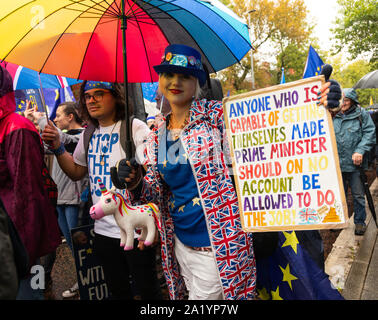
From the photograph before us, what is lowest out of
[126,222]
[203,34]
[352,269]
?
[352,269]

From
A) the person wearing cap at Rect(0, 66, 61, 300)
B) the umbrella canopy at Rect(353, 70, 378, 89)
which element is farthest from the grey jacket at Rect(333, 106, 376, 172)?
the person wearing cap at Rect(0, 66, 61, 300)

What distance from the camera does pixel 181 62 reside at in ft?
5.44

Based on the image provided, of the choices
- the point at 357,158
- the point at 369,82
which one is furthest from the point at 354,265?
the point at 369,82

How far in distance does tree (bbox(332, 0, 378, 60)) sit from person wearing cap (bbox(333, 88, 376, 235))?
7815 millimetres

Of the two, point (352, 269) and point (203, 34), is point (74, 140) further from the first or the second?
point (352, 269)

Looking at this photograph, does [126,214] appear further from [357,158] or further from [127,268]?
[357,158]

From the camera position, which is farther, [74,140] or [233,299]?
[74,140]

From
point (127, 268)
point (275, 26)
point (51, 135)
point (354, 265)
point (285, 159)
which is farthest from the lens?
point (275, 26)

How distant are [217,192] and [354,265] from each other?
9.18 feet

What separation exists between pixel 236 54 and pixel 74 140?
81.6 inches

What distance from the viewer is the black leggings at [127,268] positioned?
204 centimetres

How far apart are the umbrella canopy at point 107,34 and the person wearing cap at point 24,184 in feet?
0.91
